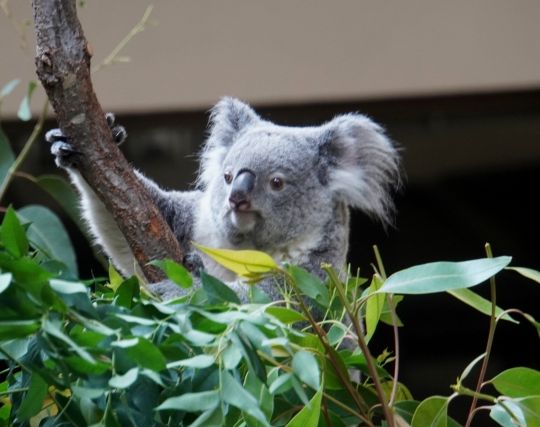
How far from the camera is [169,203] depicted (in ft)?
7.90

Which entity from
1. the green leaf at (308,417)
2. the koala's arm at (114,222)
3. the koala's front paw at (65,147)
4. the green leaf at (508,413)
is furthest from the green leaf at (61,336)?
the koala's arm at (114,222)

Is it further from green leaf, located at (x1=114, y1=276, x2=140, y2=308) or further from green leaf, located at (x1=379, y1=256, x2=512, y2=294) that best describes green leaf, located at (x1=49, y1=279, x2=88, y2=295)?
green leaf, located at (x1=379, y1=256, x2=512, y2=294)

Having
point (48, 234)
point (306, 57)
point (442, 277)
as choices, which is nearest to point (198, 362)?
point (442, 277)

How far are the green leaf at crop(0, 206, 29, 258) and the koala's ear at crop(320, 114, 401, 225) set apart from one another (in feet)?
4.07

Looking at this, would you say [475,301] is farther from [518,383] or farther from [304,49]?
[304,49]


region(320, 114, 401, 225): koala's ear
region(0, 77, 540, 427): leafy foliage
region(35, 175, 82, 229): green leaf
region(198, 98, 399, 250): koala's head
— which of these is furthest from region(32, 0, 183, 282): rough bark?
region(320, 114, 401, 225): koala's ear

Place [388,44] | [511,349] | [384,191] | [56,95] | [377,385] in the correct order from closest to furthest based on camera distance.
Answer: [377,385] → [56,95] → [384,191] → [388,44] → [511,349]

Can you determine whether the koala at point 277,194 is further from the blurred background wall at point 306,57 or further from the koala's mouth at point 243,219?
the blurred background wall at point 306,57

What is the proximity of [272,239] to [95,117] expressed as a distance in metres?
0.69

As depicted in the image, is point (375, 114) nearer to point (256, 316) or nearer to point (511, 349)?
point (511, 349)

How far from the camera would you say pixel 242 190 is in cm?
217

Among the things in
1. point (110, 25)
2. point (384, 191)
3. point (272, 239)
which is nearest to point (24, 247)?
point (272, 239)

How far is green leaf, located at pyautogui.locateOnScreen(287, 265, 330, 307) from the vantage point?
1291mm

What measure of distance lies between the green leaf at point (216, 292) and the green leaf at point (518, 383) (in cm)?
43
